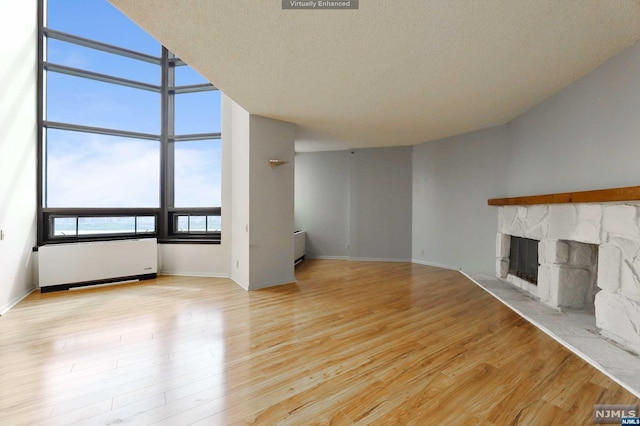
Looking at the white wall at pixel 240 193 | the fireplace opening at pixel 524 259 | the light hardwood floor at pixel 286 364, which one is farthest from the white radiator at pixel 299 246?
the fireplace opening at pixel 524 259

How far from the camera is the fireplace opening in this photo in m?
3.55

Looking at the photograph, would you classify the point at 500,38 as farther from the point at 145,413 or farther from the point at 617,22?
the point at 145,413

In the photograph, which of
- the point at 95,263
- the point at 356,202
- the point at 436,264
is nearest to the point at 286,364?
the point at 95,263

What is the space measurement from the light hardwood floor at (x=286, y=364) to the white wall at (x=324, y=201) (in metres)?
3.05

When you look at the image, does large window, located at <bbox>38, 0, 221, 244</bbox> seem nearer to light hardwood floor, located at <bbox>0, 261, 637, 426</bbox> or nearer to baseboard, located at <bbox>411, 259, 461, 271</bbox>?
light hardwood floor, located at <bbox>0, 261, 637, 426</bbox>

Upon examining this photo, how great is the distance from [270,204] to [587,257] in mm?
4001

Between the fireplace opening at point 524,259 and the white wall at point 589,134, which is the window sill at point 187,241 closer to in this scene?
the fireplace opening at point 524,259

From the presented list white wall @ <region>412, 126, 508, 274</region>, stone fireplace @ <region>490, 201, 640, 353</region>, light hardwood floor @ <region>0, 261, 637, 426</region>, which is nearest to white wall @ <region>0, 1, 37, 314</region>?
light hardwood floor @ <region>0, 261, 637, 426</region>

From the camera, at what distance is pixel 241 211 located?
164 inches

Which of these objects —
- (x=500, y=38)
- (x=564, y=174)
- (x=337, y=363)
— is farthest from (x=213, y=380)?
(x=564, y=174)

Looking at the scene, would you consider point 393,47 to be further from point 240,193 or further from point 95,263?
point 95,263

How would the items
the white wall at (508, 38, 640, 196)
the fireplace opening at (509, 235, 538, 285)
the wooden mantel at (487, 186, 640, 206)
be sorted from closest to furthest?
the wooden mantel at (487, 186, 640, 206) < the white wall at (508, 38, 640, 196) < the fireplace opening at (509, 235, 538, 285)

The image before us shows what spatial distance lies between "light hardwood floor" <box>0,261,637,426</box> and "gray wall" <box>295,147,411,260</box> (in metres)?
2.75

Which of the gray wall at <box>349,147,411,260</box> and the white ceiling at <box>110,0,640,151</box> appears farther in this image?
the gray wall at <box>349,147,411,260</box>
